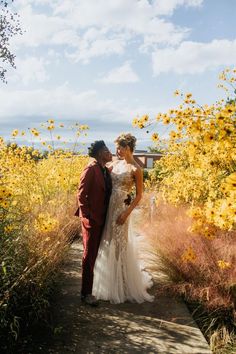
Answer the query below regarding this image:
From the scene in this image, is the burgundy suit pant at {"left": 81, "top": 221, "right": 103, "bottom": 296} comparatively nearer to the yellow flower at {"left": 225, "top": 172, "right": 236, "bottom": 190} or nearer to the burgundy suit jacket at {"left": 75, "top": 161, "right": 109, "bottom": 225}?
the burgundy suit jacket at {"left": 75, "top": 161, "right": 109, "bottom": 225}

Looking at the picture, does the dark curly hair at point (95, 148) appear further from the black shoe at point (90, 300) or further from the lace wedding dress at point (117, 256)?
the black shoe at point (90, 300)

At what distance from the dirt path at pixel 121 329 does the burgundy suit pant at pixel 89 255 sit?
0.65 feet

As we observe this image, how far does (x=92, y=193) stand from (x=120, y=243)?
71 cm

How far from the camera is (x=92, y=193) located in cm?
413

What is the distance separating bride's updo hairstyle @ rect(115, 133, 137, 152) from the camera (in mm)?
4324

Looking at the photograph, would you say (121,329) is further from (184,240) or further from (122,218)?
(184,240)

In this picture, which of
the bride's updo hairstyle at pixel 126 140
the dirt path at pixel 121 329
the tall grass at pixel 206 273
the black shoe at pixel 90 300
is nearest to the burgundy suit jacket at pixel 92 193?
the bride's updo hairstyle at pixel 126 140

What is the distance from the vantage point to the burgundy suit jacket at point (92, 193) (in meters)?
4.10

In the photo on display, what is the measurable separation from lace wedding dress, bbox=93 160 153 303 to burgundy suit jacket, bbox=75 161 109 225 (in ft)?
0.83

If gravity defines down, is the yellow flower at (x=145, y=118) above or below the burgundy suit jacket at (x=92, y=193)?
above

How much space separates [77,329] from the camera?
3480mm

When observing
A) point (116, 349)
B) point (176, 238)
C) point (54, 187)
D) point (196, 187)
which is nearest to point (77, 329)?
point (116, 349)

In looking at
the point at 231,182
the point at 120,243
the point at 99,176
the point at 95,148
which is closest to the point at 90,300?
the point at 120,243

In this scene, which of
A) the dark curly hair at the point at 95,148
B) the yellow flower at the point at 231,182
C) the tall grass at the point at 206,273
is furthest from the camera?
the dark curly hair at the point at 95,148
